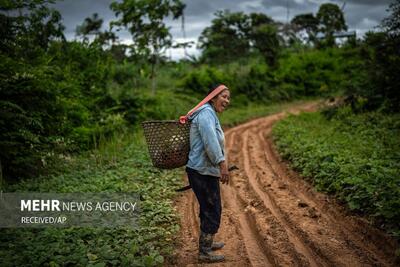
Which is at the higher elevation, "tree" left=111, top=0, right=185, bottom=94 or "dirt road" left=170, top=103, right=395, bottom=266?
"tree" left=111, top=0, right=185, bottom=94

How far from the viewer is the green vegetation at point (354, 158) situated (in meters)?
5.68

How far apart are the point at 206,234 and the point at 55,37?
10450 millimetres

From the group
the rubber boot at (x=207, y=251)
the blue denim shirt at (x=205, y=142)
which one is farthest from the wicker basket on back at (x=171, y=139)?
the rubber boot at (x=207, y=251)

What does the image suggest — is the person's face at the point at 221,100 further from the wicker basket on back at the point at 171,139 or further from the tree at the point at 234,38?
the tree at the point at 234,38

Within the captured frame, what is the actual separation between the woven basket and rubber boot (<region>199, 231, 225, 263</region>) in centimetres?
104

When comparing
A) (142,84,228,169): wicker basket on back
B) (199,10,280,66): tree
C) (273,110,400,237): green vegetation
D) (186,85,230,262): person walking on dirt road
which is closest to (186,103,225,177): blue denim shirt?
(186,85,230,262): person walking on dirt road

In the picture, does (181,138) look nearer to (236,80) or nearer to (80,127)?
(80,127)

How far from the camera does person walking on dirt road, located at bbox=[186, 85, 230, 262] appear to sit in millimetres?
4355

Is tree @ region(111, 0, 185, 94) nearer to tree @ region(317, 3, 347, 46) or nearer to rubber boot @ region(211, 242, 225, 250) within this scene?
rubber boot @ region(211, 242, 225, 250)

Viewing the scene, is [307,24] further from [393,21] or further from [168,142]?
[168,142]

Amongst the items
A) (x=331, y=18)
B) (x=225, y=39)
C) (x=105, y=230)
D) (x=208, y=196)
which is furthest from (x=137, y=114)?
(x=331, y=18)

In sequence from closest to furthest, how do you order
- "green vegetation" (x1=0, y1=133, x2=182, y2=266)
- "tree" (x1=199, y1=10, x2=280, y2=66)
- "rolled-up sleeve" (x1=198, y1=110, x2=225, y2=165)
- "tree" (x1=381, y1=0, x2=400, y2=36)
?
"green vegetation" (x1=0, y1=133, x2=182, y2=266)
"rolled-up sleeve" (x1=198, y1=110, x2=225, y2=165)
"tree" (x1=381, y1=0, x2=400, y2=36)
"tree" (x1=199, y1=10, x2=280, y2=66)

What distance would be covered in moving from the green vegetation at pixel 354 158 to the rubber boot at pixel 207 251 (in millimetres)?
2419

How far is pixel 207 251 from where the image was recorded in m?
4.71
